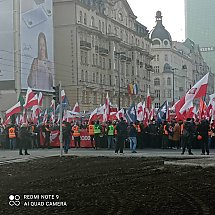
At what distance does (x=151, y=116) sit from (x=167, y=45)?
299ft

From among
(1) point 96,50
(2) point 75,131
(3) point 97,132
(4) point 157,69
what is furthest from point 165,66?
(3) point 97,132

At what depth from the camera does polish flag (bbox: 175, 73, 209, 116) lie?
90.3ft

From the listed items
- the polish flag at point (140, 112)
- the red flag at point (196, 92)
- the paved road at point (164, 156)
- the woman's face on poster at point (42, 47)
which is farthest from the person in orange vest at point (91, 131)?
the woman's face on poster at point (42, 47)

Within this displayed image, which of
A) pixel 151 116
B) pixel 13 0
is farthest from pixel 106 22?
pixel 151 116

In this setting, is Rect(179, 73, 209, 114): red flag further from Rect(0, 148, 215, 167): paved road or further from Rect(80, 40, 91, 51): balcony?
Rect(80, 40, 91, 51): balcony

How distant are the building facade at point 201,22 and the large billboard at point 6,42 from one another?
95.0m

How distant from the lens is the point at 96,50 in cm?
8738

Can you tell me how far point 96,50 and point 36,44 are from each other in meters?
16.7

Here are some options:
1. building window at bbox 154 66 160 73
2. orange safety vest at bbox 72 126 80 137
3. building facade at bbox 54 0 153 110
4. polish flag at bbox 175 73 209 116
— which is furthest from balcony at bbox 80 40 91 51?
polish flag at bbox 175 73 209 116

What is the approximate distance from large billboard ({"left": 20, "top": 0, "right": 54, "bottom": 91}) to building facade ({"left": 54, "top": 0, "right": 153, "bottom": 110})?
5182 mm

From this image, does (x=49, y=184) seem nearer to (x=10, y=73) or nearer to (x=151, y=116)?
(x=151, y=116)

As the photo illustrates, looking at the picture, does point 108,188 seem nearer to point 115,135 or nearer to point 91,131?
point 115,135

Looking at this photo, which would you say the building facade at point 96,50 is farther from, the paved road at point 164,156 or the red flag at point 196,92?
the paved road at point 164,156

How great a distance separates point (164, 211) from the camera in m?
9.64
